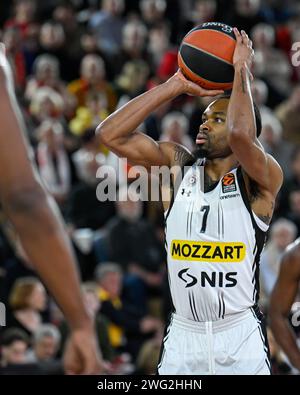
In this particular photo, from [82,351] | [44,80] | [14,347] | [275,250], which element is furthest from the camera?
[44,80]

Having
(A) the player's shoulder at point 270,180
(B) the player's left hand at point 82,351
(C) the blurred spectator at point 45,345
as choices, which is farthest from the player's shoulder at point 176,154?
(C) the blurred spectator at point 45,345

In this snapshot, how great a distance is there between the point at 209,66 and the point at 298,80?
29.2 ft

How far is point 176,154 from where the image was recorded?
579cm

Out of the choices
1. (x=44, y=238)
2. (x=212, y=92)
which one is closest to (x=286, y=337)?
(x=212, y=92)

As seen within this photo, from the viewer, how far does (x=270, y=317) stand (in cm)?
627

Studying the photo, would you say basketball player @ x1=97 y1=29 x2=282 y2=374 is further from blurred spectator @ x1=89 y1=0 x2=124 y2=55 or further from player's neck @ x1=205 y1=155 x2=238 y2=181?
blurred spectator @ x1=89 y1=0 x2=124 y2=55

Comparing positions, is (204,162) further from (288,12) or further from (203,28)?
(288,12)

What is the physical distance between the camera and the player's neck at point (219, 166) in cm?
569

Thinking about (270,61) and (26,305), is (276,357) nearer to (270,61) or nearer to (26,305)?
(26,305)

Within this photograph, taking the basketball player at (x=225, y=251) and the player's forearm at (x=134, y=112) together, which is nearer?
the basketball player at (x=225, y=251)

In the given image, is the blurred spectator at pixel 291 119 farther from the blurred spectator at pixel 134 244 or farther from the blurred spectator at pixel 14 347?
the blurred spectator at pixel 14 347

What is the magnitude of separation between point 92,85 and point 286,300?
7147 millimetres

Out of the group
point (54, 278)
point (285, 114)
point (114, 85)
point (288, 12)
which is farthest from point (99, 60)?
point (54, 278)

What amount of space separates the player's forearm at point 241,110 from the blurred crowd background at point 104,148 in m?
2.31
